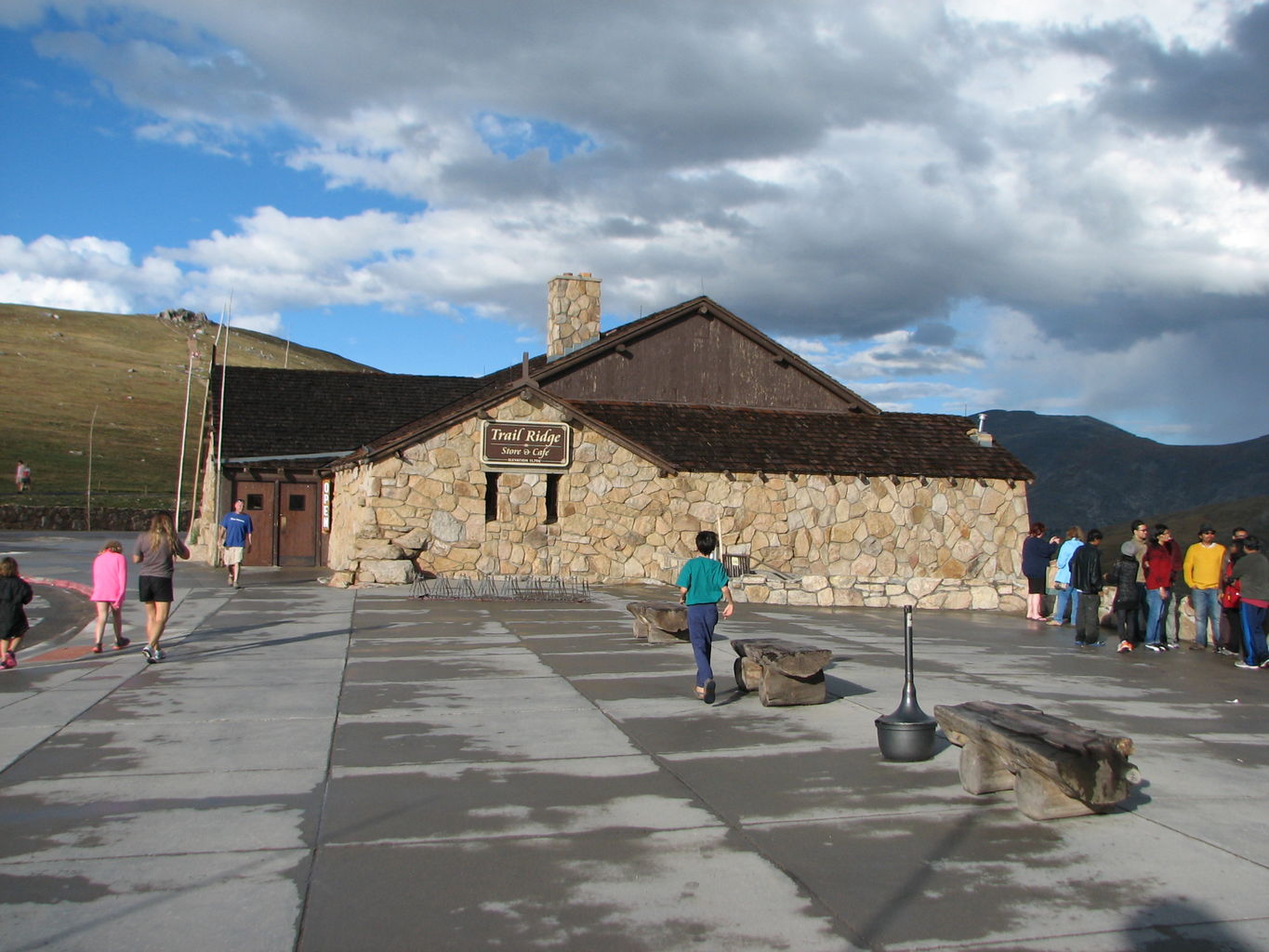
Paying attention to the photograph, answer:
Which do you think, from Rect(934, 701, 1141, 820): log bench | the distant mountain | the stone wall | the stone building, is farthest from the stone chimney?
the distant mountain

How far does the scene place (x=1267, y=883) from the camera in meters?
5.27

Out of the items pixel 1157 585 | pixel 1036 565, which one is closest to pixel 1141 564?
pixel 1157 585

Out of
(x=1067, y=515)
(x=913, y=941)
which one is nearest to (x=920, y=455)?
(x=913, y=941)

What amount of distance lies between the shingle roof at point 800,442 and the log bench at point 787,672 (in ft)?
46.5

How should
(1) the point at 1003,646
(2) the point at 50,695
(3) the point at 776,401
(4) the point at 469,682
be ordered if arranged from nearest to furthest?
(2) the point at 50,695
(4) the point at 469,682
(1) the point at 1003,646
(3) the point at 776,401

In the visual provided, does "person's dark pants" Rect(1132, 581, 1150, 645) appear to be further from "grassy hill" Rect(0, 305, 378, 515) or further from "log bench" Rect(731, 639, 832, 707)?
"grassy hill" Rect(0, 305, 378, 515)

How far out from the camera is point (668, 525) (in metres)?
23.9

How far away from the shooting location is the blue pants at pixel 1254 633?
13.0 meters

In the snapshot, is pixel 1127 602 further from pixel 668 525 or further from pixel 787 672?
pixel 668 525

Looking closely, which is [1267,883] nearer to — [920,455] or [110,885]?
[110,885]

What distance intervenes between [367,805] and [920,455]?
2194 centimetres

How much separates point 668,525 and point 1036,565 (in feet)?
27.2

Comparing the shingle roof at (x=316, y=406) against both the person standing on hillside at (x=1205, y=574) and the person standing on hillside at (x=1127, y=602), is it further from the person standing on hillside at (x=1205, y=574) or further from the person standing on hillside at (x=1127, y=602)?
the person standing on hillside at (x=1205, y=574)

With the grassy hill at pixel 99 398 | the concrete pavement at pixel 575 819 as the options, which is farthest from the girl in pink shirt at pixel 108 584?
the grassy hill at pixel 99 398
